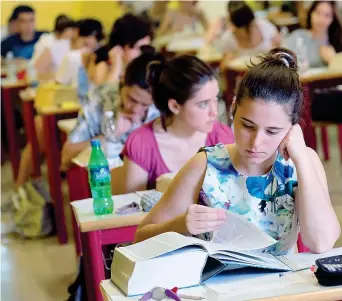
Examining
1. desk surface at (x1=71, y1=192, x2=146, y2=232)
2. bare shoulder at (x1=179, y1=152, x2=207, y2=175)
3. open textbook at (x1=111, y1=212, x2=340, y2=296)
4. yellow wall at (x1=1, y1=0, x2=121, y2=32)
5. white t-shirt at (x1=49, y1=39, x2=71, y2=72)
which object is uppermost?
yellow wall at (x1=1, y1=0, x2=121, y2=32)

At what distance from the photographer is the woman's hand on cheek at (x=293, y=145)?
1830mm

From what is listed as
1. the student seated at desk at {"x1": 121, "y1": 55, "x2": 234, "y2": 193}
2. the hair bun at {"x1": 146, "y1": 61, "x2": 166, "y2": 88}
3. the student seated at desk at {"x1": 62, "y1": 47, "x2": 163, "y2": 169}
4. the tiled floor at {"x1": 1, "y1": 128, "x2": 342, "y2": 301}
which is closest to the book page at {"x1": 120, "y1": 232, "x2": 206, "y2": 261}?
the student seated at desk at {"x1": 121, "y1": 55, "x2": 234, "y2": 193}

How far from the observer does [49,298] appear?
3.47 m

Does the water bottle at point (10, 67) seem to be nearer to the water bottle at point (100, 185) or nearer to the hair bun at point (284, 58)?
the water bottle at point (100, 185)

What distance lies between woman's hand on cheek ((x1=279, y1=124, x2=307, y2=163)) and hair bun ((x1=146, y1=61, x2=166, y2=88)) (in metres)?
1.19

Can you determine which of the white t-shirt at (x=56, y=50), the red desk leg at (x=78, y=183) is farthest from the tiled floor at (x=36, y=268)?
the white t-shirt at (x=56, y=50)

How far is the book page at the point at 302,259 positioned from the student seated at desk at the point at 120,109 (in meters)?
1.58

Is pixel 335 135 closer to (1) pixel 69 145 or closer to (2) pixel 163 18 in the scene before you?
(2) pixel 163 18

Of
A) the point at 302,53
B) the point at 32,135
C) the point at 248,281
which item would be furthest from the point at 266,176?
the point at 302,53

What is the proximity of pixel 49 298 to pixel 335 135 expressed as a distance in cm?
376

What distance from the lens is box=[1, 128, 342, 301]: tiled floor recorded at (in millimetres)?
3576

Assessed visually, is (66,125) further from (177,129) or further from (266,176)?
(266,176)

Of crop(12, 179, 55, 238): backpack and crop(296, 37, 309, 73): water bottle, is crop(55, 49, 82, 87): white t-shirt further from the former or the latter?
crop(296, 37, 309, 73): water bottle

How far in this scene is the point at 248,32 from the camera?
6457 millimetres
